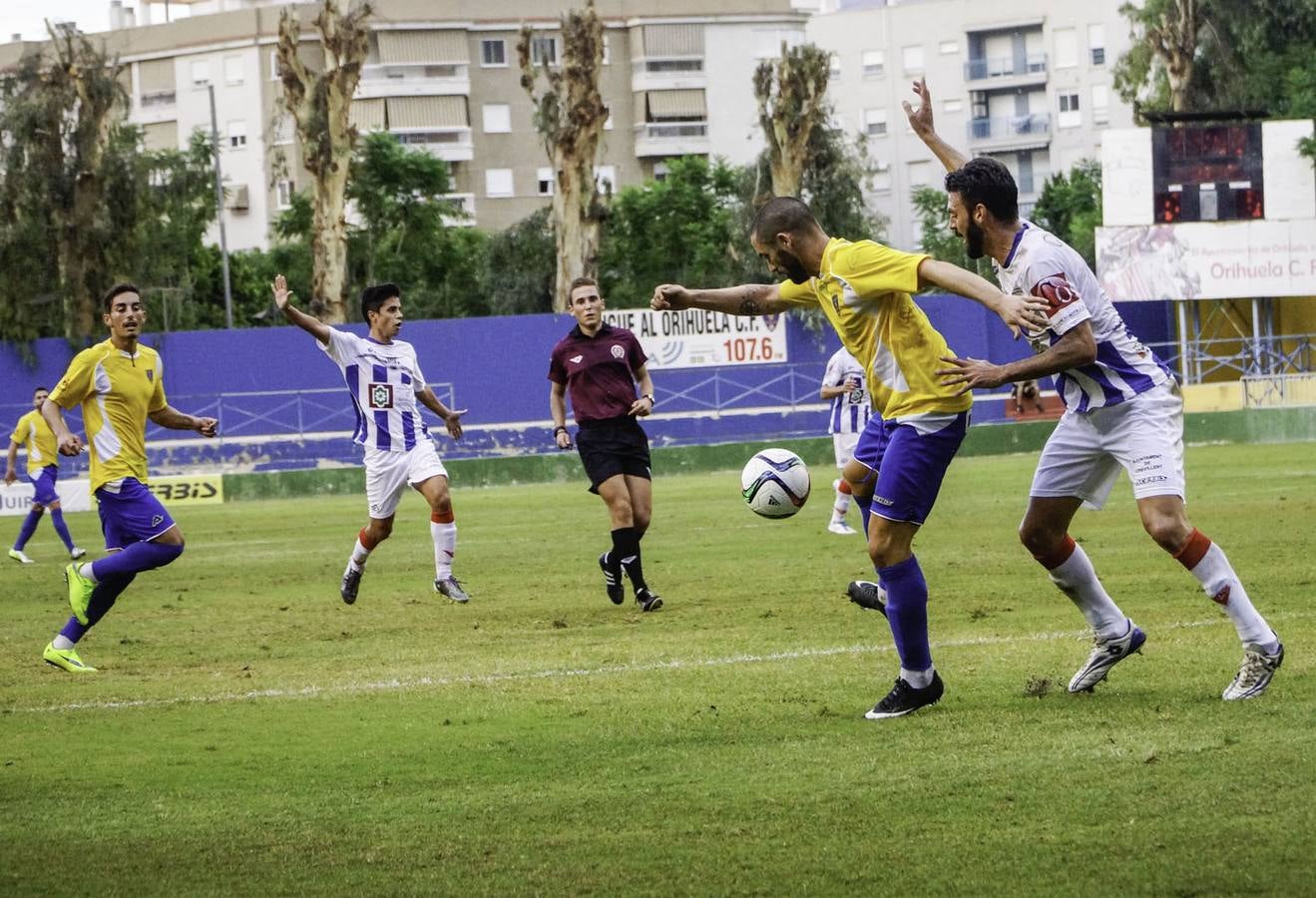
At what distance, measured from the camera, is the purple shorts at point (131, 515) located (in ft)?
36.9

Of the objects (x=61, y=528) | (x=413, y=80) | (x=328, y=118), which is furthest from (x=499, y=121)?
(x=61, y=528)

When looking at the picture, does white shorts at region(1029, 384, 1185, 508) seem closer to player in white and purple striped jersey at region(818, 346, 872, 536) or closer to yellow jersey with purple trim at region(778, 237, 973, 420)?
yellow jersey with purple trim at region(778, 237, 973, 420)

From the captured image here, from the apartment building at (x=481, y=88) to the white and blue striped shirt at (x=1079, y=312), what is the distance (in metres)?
84.5

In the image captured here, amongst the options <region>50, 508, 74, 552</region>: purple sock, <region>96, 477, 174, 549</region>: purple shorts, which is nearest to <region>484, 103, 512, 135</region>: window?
<region>50, 508, 74, 552</region>: purple sock

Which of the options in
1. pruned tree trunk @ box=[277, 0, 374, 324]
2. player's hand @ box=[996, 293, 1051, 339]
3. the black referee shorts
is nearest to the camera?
player's hand @ box=[996, 293, 1051, 339]

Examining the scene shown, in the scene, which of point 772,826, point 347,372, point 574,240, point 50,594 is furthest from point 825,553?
point 574,240

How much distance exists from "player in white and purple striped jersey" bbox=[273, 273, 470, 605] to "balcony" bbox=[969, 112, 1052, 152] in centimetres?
8924

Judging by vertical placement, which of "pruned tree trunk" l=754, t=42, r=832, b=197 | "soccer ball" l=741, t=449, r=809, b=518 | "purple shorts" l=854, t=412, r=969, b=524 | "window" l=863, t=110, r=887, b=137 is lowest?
"soccer ball" l=741, t=449, r=809, b=518

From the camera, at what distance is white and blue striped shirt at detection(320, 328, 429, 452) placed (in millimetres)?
14102

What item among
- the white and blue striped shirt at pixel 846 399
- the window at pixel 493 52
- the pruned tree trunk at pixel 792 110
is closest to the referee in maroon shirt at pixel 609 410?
the white and blue striped shirt at pixel 846 399

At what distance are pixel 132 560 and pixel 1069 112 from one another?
94.2m

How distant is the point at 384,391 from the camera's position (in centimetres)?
1424

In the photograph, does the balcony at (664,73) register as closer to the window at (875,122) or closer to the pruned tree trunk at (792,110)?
the window at (875,122)

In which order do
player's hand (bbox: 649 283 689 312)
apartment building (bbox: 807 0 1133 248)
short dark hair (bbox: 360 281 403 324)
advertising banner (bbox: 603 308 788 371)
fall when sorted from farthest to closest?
apartment building (bbox: 807 0 1133 248)
advertising banner (bbox: 603 308 788 371)
short dark hair (bbox: 360 281 403 324)
player's hand (bbox: 649 283 689 312)
